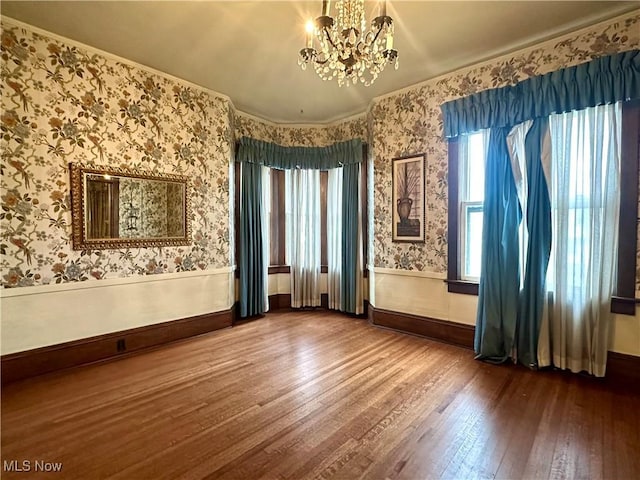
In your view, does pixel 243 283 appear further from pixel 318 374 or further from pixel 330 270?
pixel 318 374

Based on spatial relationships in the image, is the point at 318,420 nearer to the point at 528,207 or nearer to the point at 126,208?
the point at 528,207

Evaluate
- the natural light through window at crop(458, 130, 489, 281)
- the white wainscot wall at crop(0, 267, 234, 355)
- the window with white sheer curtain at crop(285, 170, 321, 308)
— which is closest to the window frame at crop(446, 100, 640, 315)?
the natural light through window at crop(458, 130, 489, 281)

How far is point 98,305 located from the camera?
284 cm

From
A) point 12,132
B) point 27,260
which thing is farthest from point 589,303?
point 12,132

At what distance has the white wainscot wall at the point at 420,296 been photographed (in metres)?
3.17

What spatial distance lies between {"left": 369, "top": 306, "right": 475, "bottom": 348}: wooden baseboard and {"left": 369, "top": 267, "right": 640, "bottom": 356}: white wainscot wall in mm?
49

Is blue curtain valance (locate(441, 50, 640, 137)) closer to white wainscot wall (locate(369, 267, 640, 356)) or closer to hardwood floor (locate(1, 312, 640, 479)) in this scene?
white wainscot wall (locate(369, 267, 640, 356))

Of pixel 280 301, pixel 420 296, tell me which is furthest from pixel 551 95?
pixel 280 301

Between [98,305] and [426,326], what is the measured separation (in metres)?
3.31

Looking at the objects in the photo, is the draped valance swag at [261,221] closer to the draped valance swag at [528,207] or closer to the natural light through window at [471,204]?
the natural light through window at [471,204]

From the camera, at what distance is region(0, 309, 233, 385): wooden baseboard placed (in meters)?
2.45

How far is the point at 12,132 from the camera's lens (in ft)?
7.86

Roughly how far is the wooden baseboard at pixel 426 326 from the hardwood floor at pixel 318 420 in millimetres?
357

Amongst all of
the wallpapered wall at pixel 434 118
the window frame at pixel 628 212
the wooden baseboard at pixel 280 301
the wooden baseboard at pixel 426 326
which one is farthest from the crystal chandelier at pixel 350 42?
the wooden baseboard at pixel 280 301
